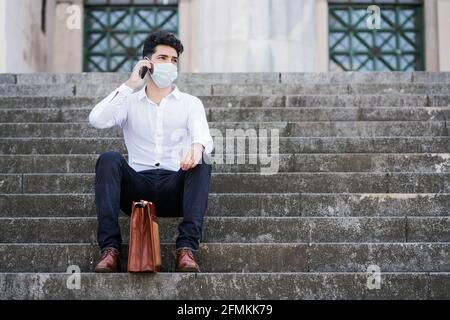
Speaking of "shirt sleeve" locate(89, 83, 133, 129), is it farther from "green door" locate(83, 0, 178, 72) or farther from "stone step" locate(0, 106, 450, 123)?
"green door" locate(83, 0, 178, 72)

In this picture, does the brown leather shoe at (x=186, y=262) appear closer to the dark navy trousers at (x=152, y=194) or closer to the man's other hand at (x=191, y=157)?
the dark navy trousers at (x=152, y=194)

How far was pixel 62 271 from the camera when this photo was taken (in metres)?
5.80

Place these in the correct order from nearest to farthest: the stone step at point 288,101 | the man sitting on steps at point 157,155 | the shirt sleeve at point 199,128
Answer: the man sitting on steps at point 157,155 → the shirt sleeve at point 199,128 → the stone step at point 288,101

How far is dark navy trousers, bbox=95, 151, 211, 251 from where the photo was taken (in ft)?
18.2

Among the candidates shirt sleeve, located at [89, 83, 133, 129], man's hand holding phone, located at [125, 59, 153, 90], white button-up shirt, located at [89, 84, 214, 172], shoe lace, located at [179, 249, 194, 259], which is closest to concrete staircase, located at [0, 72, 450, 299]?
shoe lace, located at [179, 249, 194, 259]

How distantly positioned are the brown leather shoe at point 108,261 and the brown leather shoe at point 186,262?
0.38 metres

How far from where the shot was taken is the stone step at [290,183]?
271 inches

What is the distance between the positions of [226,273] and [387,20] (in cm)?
1021

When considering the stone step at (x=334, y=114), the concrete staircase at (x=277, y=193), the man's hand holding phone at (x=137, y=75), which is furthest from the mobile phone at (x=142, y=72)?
the stone step at (x=334, y=114)

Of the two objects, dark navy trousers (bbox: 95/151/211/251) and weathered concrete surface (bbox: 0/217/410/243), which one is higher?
dark navy trousers (bbox: 95/151/211/251)

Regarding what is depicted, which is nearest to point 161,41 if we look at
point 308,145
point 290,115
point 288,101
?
point 308,145

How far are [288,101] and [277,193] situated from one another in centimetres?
225

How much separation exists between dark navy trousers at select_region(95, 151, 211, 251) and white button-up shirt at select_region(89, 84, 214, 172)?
0.49 ft

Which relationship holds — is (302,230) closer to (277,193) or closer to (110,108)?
(277,193)
